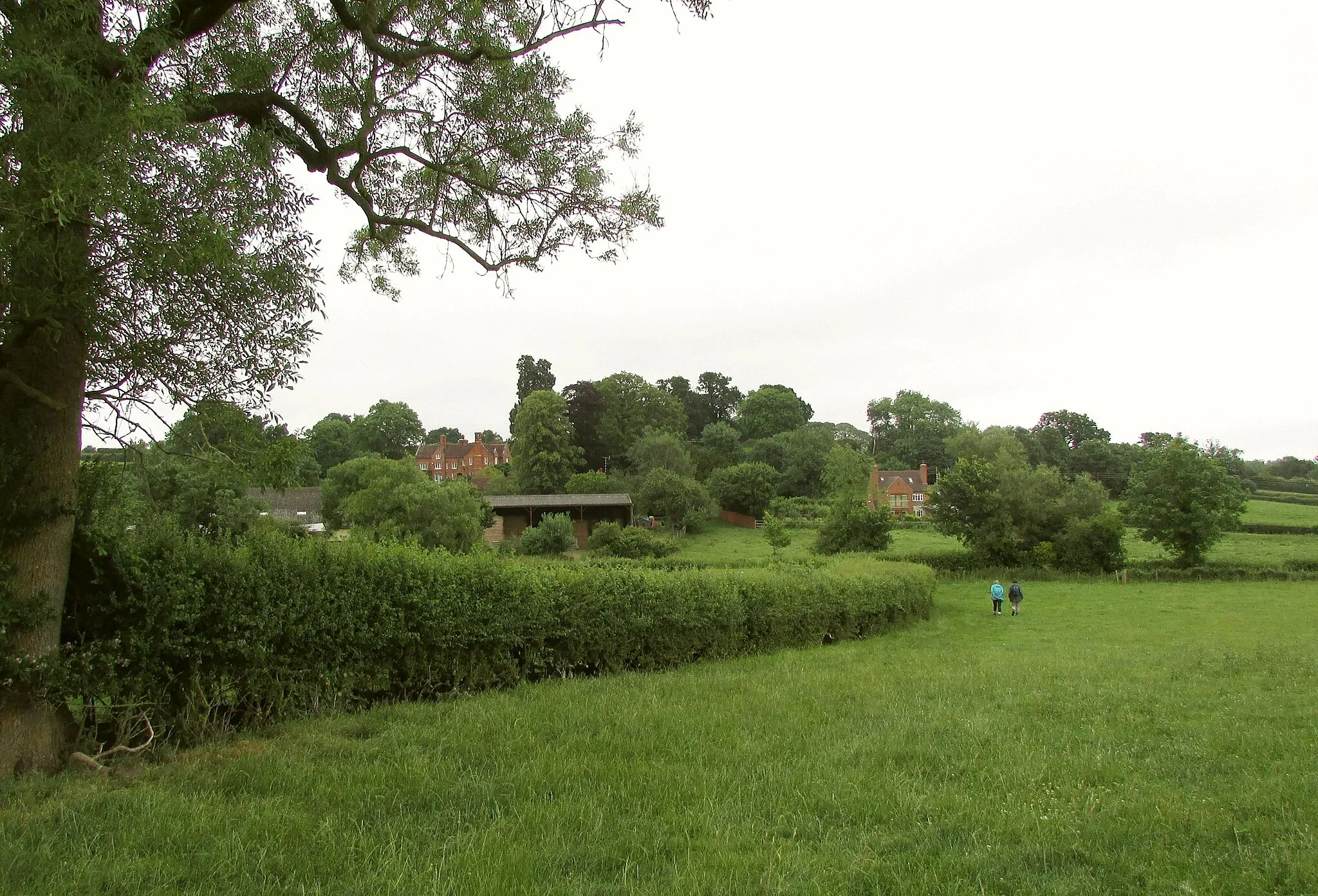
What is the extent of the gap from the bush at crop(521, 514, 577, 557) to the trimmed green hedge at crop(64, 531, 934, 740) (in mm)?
38097

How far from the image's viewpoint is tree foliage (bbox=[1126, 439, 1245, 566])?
1672 inches

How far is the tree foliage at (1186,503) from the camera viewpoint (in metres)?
42.5

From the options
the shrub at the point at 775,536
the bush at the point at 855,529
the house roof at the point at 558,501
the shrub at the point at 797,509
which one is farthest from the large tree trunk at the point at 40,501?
the shrub at the point at 797,509

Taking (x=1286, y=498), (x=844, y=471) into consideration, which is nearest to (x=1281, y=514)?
(x=1286, y=498)

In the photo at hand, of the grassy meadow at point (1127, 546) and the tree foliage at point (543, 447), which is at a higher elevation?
the tree foliage at point (543, 447)

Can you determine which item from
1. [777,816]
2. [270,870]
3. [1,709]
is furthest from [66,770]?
[777,816]

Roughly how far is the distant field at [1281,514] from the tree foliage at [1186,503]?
14301mm

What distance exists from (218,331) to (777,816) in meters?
6.29

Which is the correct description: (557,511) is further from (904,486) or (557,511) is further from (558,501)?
(904,486)

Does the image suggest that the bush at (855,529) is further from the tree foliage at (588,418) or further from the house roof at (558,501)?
the tree foliage at (588,418)

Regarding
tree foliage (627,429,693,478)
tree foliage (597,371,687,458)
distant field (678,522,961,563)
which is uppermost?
tree foliage (597,371,687,458)

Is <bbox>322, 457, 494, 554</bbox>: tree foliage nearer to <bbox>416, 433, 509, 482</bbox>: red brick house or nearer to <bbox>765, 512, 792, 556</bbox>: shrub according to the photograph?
<bbox>765, 512, 792, 556</bbox>: shrub

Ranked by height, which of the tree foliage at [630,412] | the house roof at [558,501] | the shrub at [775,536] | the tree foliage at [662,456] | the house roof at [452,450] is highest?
the tree foliage at [630,412]

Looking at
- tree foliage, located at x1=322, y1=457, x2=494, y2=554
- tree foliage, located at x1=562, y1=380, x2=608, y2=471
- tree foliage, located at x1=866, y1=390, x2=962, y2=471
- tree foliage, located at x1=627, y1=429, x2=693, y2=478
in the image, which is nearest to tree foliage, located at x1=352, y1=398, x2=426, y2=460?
tree foliage, located at x1=562, y1=380, x2=608, y2=471
